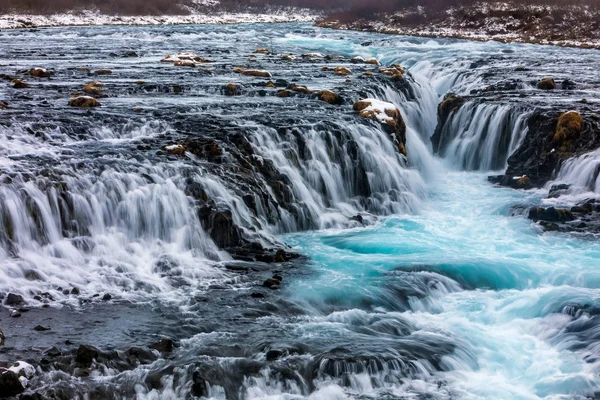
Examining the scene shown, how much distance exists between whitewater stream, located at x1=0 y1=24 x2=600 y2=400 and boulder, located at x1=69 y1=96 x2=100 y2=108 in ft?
2.06

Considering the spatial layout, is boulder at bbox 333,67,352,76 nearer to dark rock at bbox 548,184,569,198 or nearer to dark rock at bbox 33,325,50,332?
dark rock at bbox 548,184,569,198

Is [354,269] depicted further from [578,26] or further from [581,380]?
[578,26]

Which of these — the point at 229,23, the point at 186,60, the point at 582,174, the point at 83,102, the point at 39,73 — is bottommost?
the point at 582,174

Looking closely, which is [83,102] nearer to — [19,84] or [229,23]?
[19,84]

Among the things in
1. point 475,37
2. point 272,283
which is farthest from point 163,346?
point 475,37

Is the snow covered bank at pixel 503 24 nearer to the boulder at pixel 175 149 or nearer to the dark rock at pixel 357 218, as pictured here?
the dark rock at pixel 357 218

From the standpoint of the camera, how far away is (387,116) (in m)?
22.2

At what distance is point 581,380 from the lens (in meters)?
10.0

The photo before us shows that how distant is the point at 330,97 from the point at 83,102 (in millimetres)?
8430

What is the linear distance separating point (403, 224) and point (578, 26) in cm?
4449

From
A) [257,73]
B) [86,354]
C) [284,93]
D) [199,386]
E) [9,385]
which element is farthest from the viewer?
[257,73]

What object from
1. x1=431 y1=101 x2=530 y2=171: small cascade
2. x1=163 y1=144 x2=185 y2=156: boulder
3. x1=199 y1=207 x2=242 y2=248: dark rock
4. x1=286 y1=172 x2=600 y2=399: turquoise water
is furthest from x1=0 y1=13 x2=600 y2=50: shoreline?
x1=199 y1=207 x2=242 y2=248: dark rock

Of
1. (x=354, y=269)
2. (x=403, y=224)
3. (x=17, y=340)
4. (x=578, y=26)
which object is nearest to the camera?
(x=17, y=340)

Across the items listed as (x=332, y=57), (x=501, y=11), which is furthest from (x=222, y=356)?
(x=501, y=11)
